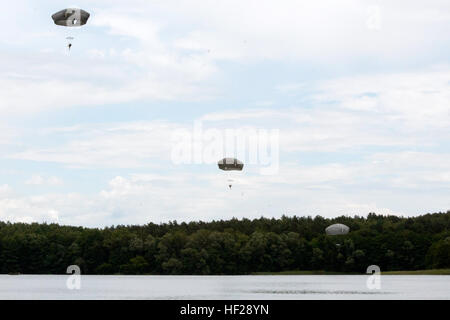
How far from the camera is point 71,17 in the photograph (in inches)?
3137

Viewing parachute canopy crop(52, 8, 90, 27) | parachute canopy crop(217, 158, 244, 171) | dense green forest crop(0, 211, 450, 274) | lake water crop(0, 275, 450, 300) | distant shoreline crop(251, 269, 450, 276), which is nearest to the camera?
parachute canopy crop(52, 8, 90, 27)

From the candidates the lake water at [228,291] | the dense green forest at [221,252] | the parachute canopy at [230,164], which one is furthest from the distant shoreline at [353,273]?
the parachute canopy at [230,164]

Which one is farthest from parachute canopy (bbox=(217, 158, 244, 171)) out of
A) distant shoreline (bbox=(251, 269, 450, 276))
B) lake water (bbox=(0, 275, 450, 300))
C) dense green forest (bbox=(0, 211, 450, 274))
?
distant shoreline (bbox=(251, 269, 450, 276))

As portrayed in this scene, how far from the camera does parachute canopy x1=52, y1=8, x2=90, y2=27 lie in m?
79.2

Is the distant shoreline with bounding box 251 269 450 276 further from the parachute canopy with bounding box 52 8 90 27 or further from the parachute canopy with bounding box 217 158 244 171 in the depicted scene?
the parachute canopy with bounding box 52 8 90 27

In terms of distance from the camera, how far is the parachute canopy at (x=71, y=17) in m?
79.2

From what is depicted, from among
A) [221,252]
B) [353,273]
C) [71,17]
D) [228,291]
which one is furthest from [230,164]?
[353,273]

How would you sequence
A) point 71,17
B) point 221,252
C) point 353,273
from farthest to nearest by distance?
1. point 353,273
2. point 221,252
3. point 71,17

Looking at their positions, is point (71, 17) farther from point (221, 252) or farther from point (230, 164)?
point (221, 252)
